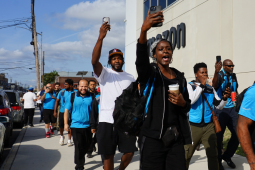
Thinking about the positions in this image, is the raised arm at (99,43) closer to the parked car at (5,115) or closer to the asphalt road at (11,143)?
the asphalt road at (11,143)

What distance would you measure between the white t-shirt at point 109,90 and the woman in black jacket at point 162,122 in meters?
1.48

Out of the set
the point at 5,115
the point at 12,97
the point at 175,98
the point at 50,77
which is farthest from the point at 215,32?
the point at 50,77

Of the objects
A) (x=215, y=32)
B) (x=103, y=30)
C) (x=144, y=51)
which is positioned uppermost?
(x=215, y=32)

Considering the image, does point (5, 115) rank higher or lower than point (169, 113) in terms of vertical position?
lower

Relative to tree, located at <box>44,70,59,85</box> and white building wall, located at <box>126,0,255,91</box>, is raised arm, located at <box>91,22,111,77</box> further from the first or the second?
tree, located at <box>44,70,59,85</box>

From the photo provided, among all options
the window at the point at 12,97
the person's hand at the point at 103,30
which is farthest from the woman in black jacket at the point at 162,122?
the window at the point at 12,97

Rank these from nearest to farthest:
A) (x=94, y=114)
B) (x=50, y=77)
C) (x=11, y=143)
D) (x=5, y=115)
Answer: (x=94, y=114)
(x=5, y=115)
(x=11, y=143)
(x=50, y=77)

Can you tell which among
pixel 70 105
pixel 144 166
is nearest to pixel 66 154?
pixel 70 105

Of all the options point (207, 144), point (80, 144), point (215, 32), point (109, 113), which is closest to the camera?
point (109, 113)

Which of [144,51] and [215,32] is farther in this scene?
[215,32]

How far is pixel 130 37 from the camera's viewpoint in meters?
23.7

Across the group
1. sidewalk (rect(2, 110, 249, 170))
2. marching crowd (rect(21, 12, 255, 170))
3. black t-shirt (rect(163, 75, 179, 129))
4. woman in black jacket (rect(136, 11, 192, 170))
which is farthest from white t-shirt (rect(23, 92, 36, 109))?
black t-shirt (rect(163, 75, 179, 129))

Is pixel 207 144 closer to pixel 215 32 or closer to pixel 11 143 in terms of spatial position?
pixel 11 143

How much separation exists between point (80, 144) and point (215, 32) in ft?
27.7
